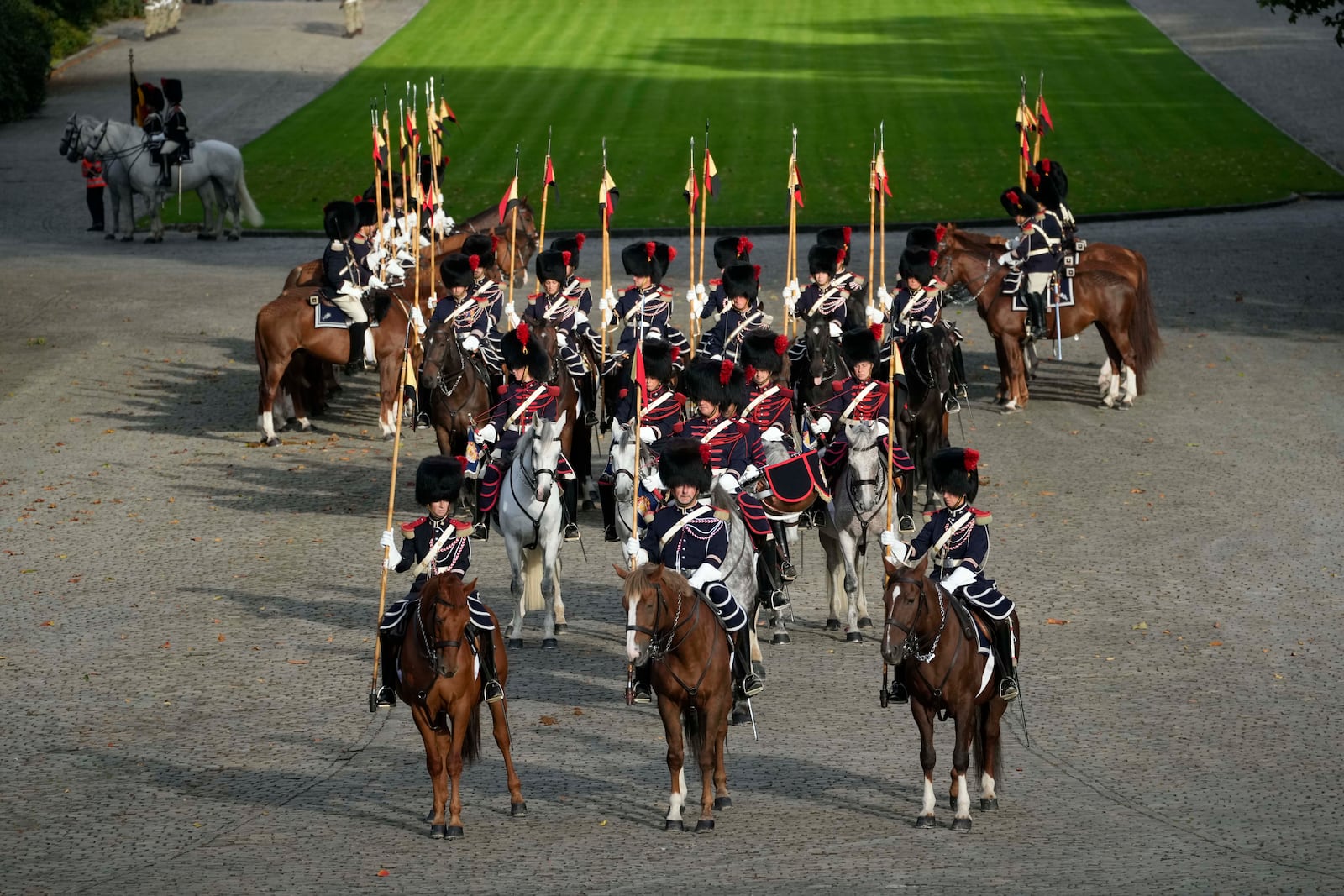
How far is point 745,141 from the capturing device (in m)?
43.4

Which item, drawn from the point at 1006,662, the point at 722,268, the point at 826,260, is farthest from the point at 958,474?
the point at 722,268

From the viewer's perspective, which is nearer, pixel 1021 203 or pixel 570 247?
pixel 570 247

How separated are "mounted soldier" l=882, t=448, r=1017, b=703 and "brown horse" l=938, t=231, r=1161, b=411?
11.9 m

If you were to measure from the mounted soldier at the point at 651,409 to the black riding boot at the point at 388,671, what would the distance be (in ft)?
11.9

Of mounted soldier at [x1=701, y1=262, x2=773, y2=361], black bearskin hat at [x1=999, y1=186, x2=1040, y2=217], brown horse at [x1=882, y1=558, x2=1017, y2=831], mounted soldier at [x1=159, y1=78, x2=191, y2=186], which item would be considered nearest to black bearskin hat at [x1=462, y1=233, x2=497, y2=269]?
mounted soldier at [x1=701, y1=262, x2=773, y2=361]

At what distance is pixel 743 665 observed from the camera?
12164 mm

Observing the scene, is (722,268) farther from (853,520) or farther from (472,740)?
(472,740)

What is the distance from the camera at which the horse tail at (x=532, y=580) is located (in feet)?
51.5

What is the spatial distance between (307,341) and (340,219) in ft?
5.31

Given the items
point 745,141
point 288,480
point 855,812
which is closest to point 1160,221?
point 745,141

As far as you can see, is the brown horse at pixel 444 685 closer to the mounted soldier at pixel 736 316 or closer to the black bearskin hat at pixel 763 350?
the black bearskin hat at pixel 763 350

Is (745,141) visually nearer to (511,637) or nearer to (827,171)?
(827,171)

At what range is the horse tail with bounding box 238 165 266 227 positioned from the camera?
120 ft

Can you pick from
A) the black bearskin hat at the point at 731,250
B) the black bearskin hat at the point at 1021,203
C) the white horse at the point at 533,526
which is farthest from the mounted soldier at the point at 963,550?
the black bearskin hat at the point at 1021,203
